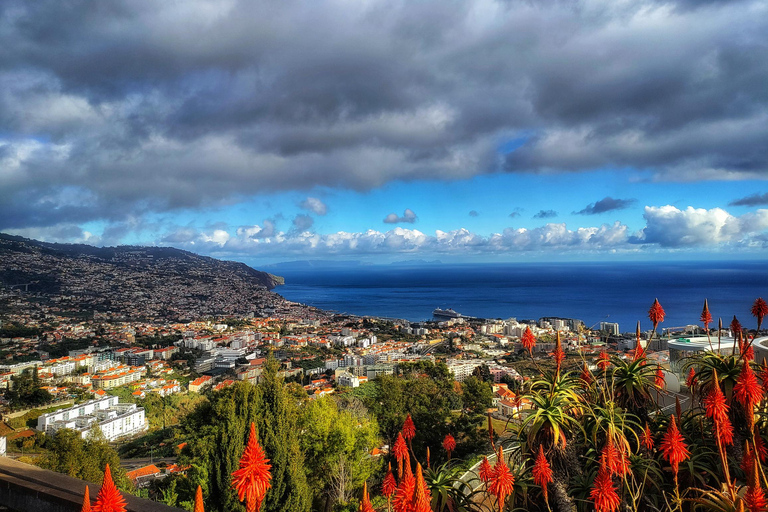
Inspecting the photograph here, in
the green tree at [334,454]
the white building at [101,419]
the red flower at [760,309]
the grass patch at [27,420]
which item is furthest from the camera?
the grass patch at [27,420]

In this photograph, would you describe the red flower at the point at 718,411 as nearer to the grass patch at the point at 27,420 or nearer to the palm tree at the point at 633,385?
the palm tree at the point at 633,385

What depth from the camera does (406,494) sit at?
2.09 metres

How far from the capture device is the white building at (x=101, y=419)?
63.6 feet

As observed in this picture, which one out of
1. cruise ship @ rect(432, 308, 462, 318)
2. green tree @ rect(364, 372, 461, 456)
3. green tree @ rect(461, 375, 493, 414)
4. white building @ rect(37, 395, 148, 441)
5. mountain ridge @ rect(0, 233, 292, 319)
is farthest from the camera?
mountain ridge @ rect(0, 233, 292, 319)

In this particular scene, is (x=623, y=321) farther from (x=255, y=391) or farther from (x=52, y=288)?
(x=52, y=288)

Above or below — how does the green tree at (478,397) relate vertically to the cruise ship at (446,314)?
above

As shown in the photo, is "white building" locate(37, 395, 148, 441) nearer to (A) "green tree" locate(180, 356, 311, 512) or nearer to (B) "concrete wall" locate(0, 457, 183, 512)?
(A) "green tree" locate(180, 356, 311, 512)

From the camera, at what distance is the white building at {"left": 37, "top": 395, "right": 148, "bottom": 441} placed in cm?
1938

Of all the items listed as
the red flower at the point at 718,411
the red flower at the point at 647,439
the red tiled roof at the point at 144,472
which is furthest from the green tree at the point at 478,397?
the red flower at the point at 718,411

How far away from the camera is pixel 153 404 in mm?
24859

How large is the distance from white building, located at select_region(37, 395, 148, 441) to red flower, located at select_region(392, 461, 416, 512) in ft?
70.3

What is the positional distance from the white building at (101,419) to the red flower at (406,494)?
21418mm

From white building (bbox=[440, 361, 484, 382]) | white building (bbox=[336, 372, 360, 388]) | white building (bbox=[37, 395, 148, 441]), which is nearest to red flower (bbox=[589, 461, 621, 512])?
white building (bbox=[37, 395, 148, 441])

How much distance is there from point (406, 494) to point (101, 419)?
24.1 metres
